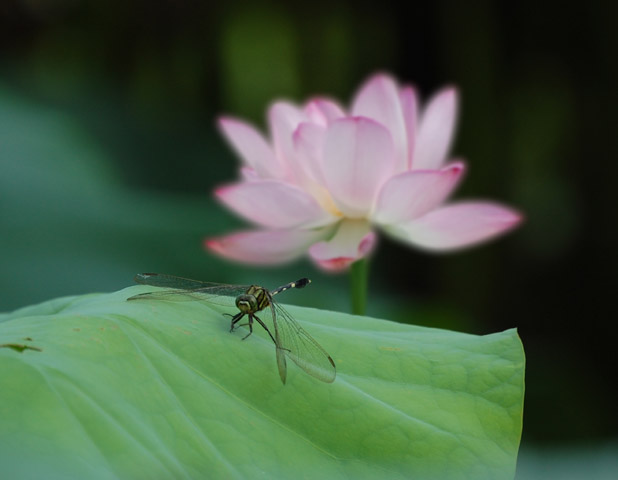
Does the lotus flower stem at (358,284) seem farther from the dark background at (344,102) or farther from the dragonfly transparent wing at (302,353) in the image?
the dark background at (344,102)

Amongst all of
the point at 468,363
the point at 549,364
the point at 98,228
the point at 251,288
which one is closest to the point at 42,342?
the point at 251,288

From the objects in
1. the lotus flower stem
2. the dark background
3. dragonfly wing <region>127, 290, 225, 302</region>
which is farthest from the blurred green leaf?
the dark background

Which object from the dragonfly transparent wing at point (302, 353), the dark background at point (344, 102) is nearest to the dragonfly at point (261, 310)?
the dragonfly transparent wing at point (302, 353)

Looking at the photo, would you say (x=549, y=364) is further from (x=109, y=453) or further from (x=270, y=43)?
(x=109, y=453)

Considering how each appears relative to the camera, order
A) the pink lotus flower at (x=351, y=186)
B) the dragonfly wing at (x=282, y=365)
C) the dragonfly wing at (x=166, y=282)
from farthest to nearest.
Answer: the pink lotus flower at (x=351, y=186)
the dragonfly wing at (x=166, y=282)
the dragonfly wing at (x=282, y=365)

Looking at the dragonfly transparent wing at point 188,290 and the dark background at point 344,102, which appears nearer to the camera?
the dragonfly transparent wing at point 188,290

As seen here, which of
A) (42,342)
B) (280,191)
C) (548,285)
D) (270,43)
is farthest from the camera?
(270,43)

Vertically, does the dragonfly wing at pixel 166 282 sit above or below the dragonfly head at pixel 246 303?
above
